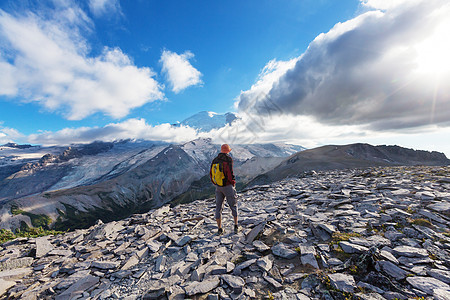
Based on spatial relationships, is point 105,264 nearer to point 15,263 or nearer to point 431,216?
point 15,263

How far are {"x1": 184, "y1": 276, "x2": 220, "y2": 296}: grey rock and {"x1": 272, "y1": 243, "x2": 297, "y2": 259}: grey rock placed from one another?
1956mm

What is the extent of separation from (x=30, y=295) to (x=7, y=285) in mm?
1476

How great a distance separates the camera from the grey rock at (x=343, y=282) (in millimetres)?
3594

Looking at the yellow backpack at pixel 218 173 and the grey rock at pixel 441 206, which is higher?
the yellow backpack at pixel 218 173

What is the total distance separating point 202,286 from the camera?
431 cm

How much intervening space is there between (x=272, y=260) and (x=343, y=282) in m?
A: 1.86

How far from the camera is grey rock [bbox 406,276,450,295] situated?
11.1 feet

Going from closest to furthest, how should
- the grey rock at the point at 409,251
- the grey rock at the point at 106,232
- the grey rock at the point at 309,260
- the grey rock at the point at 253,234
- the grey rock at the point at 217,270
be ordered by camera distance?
the grey rock at the point at 409,251 → the grey rock at the point at 309,260 → the grey rock at the point at 217,270 → the grey rock at the point at 253,234 → the grey rock at the point at 106,232

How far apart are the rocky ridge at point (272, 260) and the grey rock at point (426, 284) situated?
0.06 feet

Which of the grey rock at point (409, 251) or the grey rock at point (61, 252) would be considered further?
the grey rock at point (61, 252)

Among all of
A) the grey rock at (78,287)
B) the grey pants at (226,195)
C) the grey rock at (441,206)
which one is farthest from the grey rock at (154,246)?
the grey rock at (441,206)

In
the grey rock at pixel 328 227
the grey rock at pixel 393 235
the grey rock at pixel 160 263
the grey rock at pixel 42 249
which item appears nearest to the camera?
the grey rock at pixel 393 235

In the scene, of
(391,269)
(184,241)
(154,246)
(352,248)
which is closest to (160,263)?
(184,241)

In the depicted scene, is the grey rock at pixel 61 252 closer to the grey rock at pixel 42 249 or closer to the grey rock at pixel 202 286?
the grey rock at pixel 42 249
